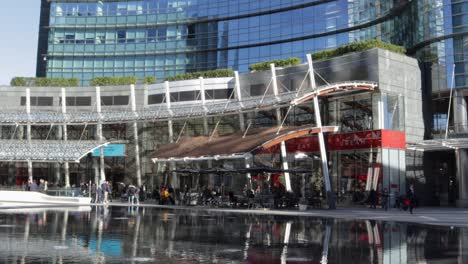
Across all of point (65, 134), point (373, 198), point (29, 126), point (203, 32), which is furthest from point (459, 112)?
point (29, 126)

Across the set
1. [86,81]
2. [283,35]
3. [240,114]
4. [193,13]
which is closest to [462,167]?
[240,114]

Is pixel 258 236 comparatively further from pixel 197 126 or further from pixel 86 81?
pixel 86 81

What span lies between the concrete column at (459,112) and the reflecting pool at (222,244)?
84.3 ft

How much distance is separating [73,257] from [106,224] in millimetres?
10134

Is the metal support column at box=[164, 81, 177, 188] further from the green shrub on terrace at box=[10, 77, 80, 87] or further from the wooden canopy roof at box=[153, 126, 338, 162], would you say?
the green shrub on terrace at box=[10, 77, 80, 87]

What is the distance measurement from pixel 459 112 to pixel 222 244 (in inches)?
1406

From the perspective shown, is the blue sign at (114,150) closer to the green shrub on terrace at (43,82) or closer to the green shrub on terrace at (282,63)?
the green shrub on terrace at (43,82)

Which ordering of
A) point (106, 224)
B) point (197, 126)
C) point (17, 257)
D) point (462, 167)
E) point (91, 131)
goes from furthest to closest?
point (91, 131) < point (197, 126) < point (462, 167) < point (106, 224) < point (17, 257)

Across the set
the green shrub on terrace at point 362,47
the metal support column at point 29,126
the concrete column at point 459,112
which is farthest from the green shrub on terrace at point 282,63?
the metal support column at point 29,126

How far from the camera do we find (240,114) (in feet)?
161

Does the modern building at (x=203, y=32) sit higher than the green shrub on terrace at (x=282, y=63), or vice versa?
the modern building at (x=203, y=32)

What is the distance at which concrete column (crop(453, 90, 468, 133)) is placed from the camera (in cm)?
4484

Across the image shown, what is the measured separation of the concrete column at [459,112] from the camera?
44844mm

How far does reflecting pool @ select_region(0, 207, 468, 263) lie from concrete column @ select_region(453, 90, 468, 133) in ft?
84.3
